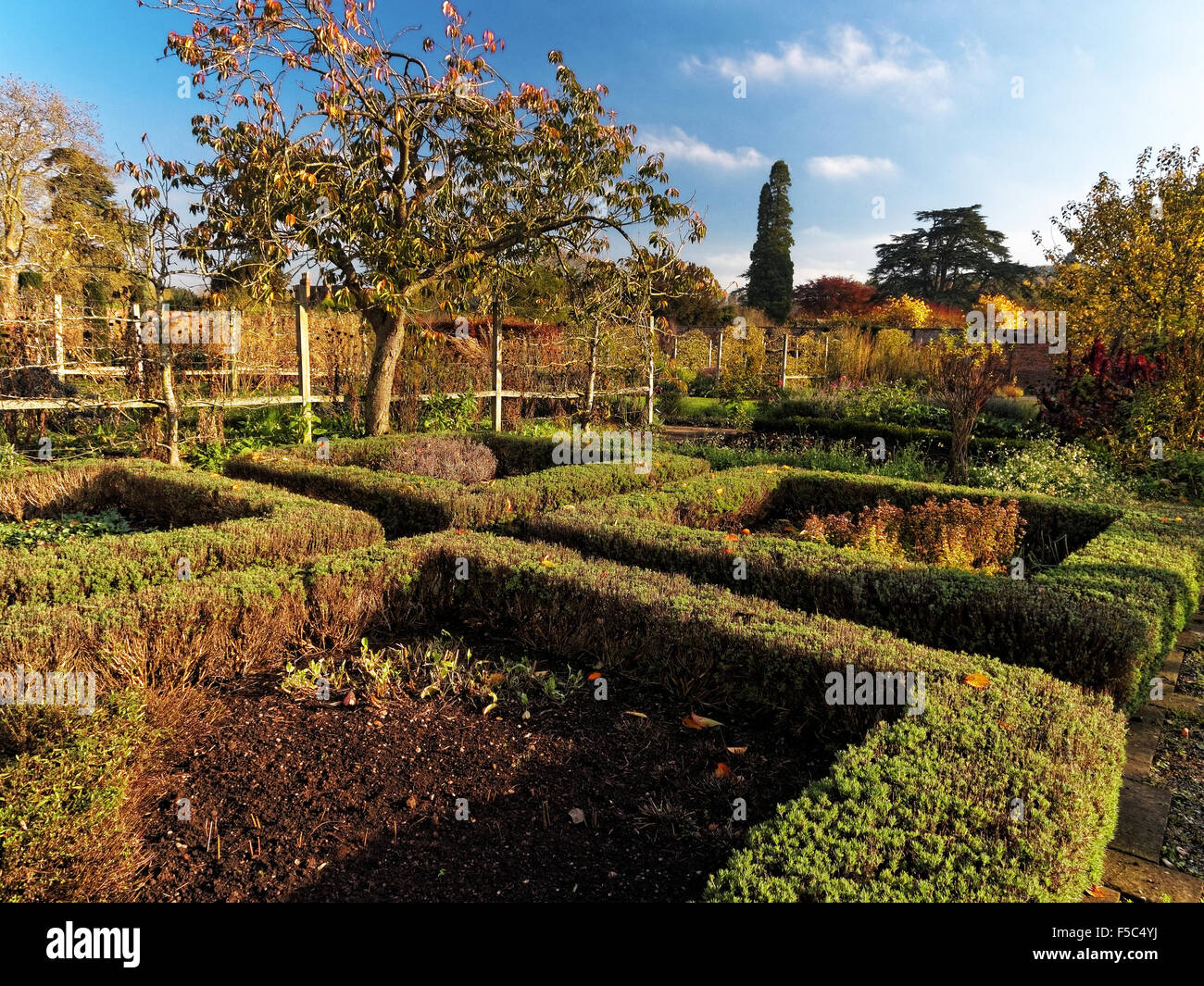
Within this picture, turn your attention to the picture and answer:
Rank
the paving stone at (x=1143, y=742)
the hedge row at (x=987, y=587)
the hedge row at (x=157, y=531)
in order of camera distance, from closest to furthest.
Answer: the paving stone at (x=1143, y=742) → the hedge row at (x=987, y=587) → the hedge row at (x=157, y=531)

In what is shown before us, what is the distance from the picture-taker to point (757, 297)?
37344 mm

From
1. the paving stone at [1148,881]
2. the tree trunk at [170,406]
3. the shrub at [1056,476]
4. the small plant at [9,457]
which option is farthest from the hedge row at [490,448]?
the paving stone at [1148,881]

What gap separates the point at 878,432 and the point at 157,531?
1034cm

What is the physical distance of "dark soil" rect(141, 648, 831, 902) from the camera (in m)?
2.21

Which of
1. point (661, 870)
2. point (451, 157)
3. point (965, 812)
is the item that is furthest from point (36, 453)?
point (965, 812)

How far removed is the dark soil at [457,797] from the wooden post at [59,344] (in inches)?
286

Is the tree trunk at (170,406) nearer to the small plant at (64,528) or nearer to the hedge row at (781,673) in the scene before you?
the small plant at (64,528)

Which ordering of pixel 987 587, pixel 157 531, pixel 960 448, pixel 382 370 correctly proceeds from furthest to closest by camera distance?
pixel 382 370 → pixel 960 448 → pixel 157 531 → pixel 987 587

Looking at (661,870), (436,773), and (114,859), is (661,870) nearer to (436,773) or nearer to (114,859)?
(436,773)

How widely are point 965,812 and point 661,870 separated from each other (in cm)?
94

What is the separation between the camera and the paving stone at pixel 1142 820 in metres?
2.72

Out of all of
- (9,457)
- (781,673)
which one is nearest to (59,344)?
(9,457)

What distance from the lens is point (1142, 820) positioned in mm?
2904

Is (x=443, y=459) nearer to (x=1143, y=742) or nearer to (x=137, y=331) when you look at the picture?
(x=137, y=331)
